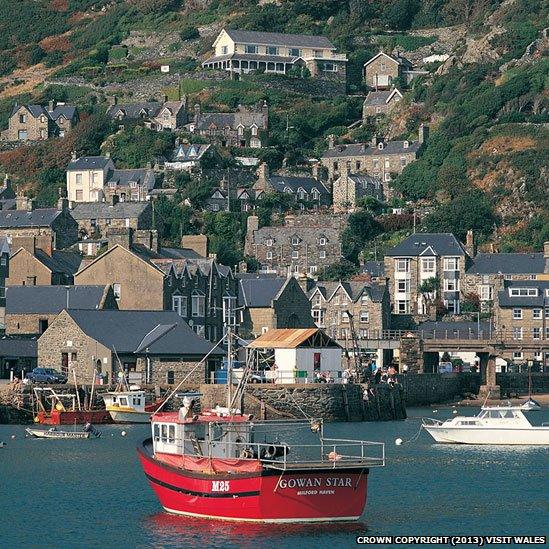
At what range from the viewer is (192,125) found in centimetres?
16362

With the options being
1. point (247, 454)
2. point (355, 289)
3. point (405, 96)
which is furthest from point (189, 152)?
point (247, 454)

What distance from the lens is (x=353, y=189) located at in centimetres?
15412

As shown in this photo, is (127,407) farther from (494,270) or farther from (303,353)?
(494,270)

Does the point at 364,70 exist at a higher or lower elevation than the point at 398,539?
higher

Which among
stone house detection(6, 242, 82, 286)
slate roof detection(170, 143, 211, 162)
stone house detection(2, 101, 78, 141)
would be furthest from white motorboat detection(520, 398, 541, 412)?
stone house detection(2, 101, 78, 141)

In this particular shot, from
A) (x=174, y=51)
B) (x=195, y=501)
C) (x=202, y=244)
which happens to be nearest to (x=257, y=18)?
(x=174, y=51)

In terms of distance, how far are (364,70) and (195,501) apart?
132176mm

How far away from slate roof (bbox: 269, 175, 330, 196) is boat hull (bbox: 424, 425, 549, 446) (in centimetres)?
7332

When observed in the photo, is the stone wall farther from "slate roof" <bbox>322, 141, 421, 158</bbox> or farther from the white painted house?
"slate roof" <bbox>322, 141, 421, 158</bbox>

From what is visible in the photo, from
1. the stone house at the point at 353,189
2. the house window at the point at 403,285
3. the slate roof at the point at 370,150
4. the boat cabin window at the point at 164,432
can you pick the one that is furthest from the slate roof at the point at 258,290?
the boat cabin window at the point at 164,432

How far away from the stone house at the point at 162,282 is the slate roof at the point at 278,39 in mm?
71603

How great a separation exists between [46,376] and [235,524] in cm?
4018

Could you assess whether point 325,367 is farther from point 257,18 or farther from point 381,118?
point 257,18

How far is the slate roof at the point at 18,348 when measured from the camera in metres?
97.4
